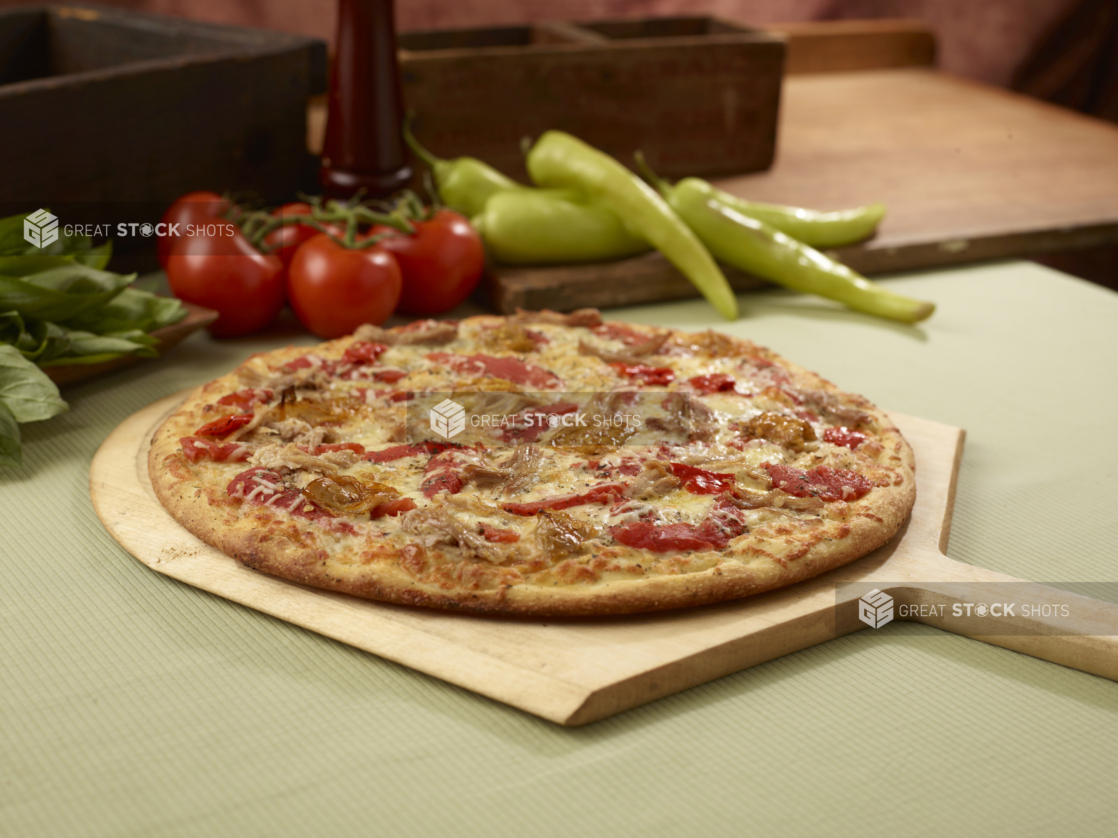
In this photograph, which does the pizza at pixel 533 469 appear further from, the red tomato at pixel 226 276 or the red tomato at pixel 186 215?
the red tomato at pixel 186 215

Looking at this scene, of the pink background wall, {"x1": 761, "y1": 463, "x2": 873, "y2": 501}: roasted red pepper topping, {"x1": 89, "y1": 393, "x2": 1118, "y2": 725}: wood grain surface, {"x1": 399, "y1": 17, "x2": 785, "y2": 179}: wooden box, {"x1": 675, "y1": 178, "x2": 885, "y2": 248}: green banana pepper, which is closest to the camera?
{"x1": 89, "y1": 393, "x2": 1118, "y2": 725}: wood grain surface

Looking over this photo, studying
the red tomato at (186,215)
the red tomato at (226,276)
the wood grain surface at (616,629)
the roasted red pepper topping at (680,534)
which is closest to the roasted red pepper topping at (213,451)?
the wood grain surface at (616,629)

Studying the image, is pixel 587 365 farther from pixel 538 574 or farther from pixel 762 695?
pixel 762 695

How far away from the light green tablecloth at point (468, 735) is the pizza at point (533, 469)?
13 centimetres

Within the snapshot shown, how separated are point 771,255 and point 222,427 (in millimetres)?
1634

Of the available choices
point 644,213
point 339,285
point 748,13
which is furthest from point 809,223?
point 748,13

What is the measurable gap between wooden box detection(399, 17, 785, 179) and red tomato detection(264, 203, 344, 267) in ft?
2.11

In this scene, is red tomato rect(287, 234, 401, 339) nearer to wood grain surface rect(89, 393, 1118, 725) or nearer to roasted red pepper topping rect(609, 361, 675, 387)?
roasted red pepper topping rect(609, 361, 675, 387)

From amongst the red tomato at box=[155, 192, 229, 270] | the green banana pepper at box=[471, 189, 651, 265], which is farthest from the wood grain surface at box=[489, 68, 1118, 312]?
the red tomato at box=[155, 192, 229, 270]

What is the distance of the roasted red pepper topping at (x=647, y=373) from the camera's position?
7.11 ft

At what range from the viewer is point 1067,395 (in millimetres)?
2430

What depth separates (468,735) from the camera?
52.3 inches

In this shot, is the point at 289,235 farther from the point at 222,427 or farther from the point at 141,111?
the point at 222,427

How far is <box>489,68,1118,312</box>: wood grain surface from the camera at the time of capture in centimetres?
293
